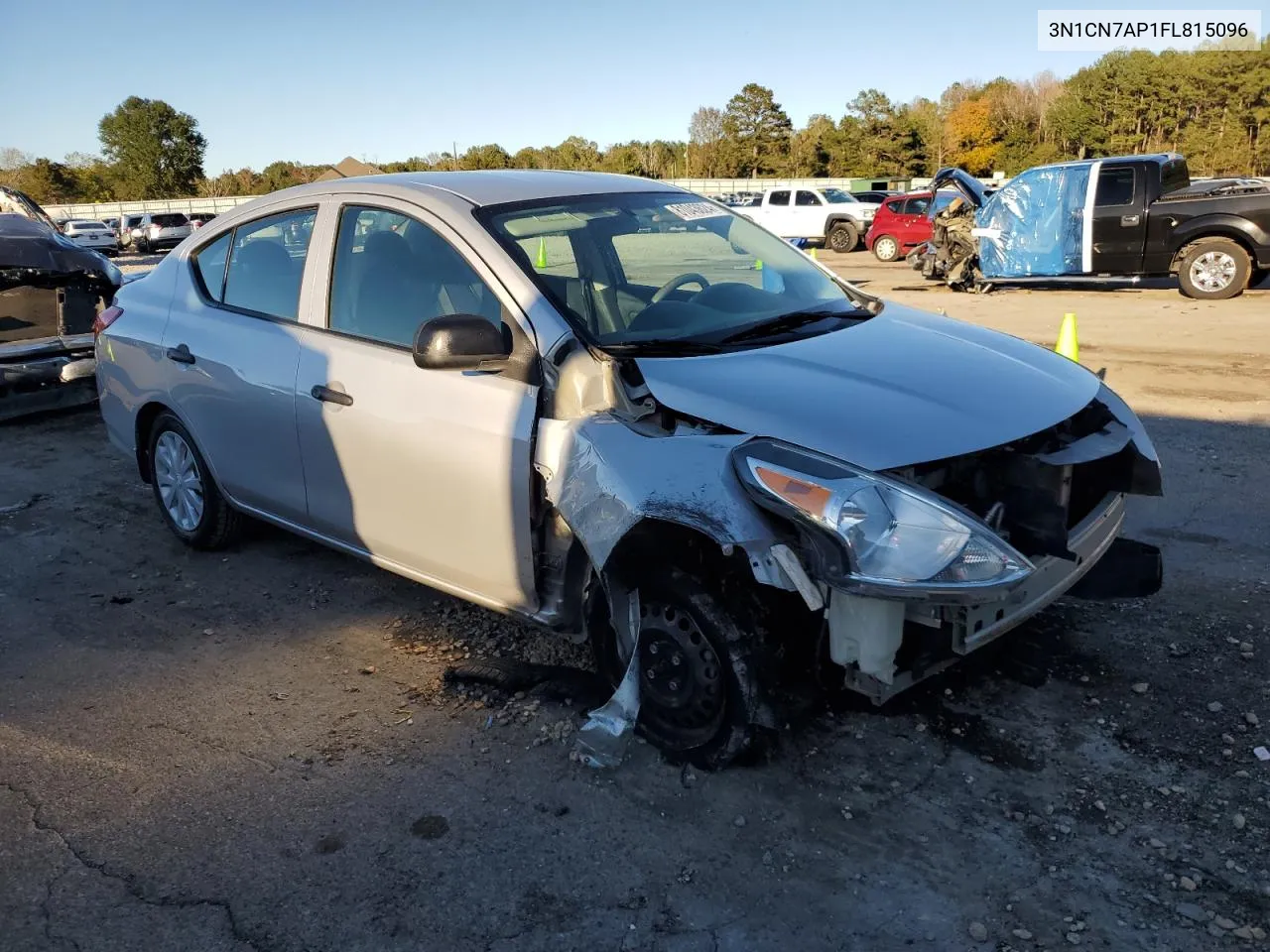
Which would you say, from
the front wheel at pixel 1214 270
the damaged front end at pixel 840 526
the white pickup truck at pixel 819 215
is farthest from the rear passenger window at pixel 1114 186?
the white pickup truck at pixel 819 215

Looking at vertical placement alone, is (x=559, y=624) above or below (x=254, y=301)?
below

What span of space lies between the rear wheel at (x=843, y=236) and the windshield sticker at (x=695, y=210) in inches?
948

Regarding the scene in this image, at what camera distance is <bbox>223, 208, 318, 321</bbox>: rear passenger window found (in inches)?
167

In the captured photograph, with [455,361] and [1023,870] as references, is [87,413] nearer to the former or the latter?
[455,361]

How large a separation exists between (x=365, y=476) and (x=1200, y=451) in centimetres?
533

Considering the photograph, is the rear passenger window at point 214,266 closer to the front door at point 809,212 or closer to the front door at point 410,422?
the front door at point 410,422

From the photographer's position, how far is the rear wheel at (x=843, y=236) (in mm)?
27422

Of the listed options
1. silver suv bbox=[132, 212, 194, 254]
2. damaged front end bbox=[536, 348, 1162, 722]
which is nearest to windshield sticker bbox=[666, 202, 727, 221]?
damaged front end bbox=[536, 348, 1162, 722]

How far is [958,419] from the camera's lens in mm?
2943

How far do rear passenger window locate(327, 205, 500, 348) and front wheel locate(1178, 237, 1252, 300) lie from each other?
13340 millimetres

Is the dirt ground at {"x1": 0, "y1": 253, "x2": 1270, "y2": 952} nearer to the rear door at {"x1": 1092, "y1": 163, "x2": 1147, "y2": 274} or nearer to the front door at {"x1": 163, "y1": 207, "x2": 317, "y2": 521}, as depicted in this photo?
the front door at {"x1": 163, "y1": 207, "x2": 317, "y2": 521}

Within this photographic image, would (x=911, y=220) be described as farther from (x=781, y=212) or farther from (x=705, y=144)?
(x=705, y=144)

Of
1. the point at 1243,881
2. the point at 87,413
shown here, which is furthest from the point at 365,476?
the point at 87,413

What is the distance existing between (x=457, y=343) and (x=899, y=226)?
72.3 feet
